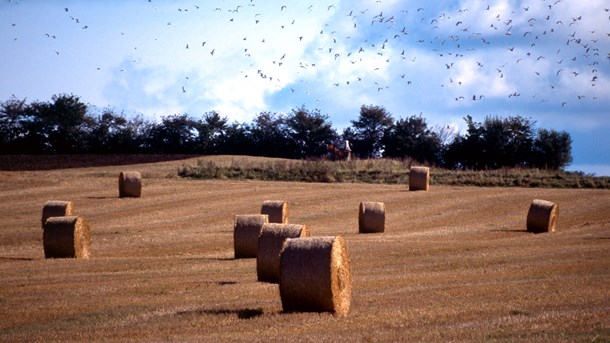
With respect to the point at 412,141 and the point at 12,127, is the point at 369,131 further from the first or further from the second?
the point at 12,127

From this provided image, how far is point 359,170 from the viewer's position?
62.5 meters

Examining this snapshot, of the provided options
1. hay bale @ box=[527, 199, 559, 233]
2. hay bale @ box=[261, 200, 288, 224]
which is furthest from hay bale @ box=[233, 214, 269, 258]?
hay bale @ box=[527, 199, 559, 233]

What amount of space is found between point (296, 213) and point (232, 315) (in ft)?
85.9

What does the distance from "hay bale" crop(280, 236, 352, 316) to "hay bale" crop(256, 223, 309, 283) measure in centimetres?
389

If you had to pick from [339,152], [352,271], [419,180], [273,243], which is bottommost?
[352,271]

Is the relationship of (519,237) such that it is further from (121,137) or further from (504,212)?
(121,137)

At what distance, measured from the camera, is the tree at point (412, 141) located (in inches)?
3612

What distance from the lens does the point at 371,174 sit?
61.2 m

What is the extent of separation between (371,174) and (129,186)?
20143 millimetres

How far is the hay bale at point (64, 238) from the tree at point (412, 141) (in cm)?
6698

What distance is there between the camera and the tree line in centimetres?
8250

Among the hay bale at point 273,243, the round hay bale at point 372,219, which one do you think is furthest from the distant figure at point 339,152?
the hay bale at point 273,243

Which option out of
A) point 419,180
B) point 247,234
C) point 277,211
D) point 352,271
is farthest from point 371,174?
point 352,271

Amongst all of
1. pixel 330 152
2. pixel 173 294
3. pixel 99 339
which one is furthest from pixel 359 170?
pixel 99 339
